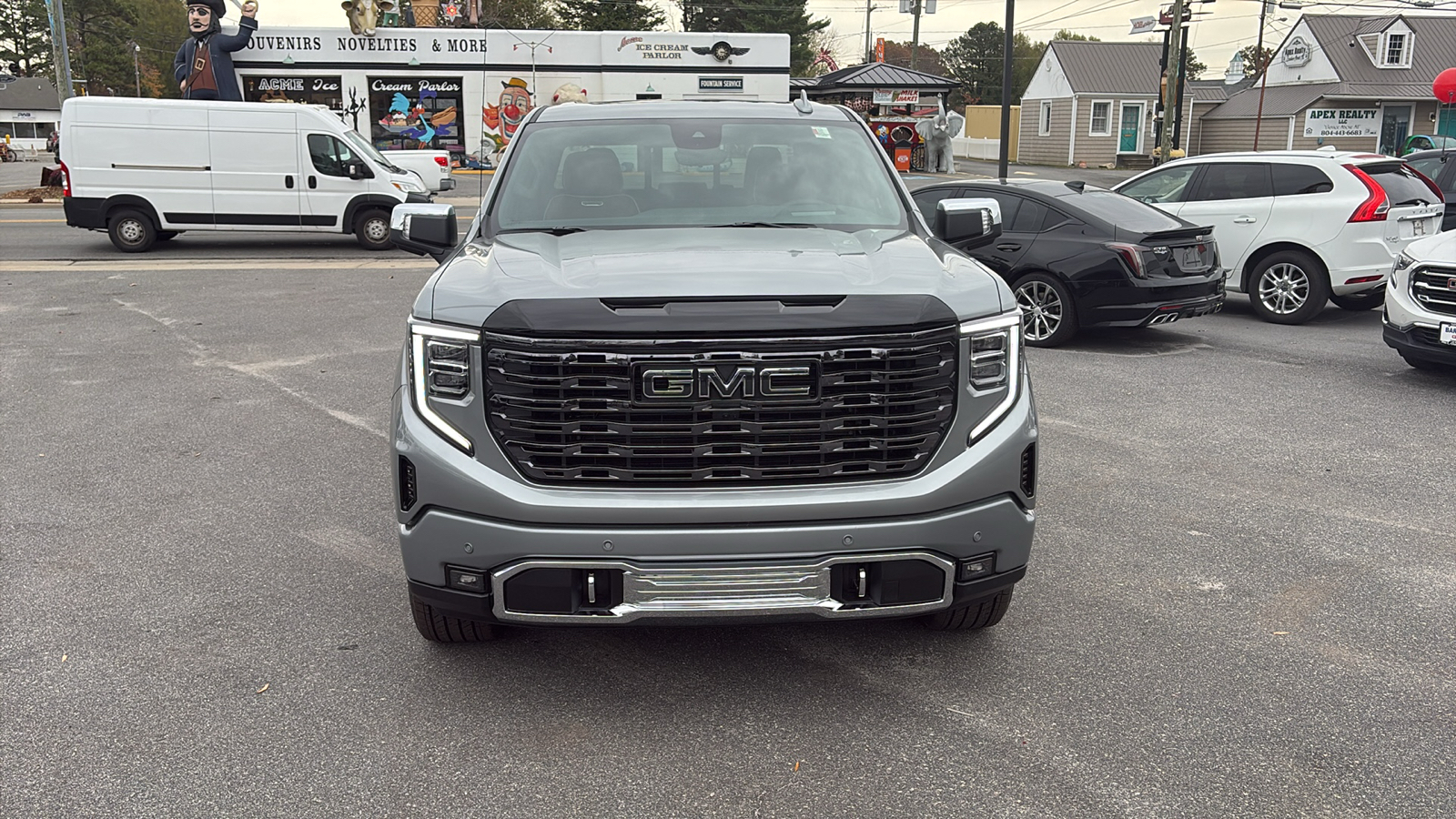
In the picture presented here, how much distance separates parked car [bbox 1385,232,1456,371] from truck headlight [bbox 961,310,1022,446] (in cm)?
634

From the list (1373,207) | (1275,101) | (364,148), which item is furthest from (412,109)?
(1275,101)

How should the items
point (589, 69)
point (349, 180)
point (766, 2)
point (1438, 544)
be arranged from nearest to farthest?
point (1438, 544) → point (349, 180) → point (589, 69) → point (766, 2)

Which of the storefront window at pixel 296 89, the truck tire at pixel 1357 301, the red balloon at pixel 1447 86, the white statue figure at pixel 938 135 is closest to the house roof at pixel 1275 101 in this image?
the red balloon at pixel 1447 86

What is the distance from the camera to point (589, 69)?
36281mm

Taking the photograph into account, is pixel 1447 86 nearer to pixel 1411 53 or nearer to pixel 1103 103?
pixel 1103 103

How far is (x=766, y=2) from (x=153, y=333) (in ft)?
206

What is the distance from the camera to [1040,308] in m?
10.3

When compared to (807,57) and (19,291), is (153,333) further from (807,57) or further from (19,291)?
(807,57)

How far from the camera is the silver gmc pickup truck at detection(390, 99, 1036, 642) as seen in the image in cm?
323

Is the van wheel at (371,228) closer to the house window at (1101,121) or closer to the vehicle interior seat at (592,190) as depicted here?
the vehicle interior seat at (592,190)

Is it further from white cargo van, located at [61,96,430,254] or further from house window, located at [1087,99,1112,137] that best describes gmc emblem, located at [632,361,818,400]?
house window, located at [1087,99,1112,137]

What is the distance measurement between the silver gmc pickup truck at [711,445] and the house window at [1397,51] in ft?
188

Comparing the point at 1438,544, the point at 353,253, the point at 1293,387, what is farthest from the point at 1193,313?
the point at 353,253

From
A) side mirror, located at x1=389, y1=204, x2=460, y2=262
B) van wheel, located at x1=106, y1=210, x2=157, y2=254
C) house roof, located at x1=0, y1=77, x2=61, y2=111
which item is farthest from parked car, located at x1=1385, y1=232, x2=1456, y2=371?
house roof, located at x1=0, y1=77, x2=61, y2=111
